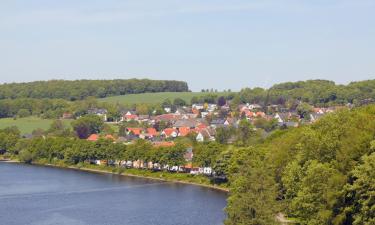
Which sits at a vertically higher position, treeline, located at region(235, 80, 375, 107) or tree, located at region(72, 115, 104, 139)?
treeline, located at region(235, 80, 375, 107)

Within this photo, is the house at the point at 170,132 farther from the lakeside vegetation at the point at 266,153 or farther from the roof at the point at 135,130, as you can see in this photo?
the lakeside vegetation at the point at 266,153

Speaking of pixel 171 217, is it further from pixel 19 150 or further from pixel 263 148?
pixel 19 150

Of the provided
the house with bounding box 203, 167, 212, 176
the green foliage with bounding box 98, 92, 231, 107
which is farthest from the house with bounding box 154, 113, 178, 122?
the house with bounding box 203, 167, 212, 176

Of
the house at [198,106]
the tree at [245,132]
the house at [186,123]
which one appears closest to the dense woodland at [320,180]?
the tree at [245,132]

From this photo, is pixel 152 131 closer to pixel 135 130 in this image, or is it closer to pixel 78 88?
pixel 135 130

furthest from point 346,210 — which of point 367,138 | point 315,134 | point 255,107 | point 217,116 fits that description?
point 255,107

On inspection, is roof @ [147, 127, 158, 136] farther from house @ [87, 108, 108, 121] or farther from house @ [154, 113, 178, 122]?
house @ [87, 108, 108, 121]

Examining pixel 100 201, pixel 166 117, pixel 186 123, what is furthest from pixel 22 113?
pixel 100 201
